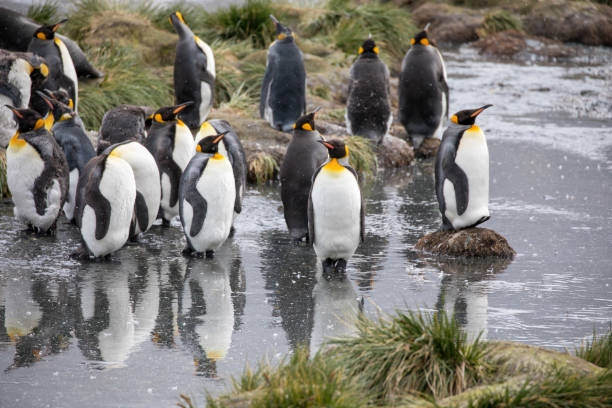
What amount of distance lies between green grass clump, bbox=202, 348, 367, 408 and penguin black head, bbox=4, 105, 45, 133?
4.06 metres

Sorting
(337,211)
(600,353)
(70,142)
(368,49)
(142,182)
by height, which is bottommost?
(600,353)

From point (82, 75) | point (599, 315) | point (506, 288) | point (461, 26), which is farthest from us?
point (461, 26)

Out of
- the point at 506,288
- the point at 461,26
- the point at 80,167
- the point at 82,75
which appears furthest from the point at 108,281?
the point at 461,26

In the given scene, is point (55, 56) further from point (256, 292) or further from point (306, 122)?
point (256, 292)

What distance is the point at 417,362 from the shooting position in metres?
3.45

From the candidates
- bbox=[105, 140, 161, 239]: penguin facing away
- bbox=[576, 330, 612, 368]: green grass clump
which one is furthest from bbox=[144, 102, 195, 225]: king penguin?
bbox=[576, 330, 612, 368]: green grass clump

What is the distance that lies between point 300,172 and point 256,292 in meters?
1.66

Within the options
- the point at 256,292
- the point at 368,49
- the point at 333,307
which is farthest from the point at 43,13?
the point at 333,307

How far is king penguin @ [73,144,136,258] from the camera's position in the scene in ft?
19.5

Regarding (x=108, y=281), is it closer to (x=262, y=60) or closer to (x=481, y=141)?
(x=481, y=141)

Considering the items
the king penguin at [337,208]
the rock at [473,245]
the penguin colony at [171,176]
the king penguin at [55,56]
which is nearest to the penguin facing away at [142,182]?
the penguin colony at [171,176]

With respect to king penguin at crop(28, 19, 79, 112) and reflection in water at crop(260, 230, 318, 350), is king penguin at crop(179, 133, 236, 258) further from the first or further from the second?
king penguin at crop(28, 19, 79, 112)

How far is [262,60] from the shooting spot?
1387 cm

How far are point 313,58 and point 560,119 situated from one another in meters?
4.43
